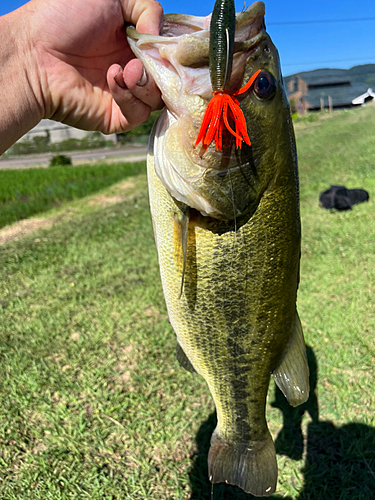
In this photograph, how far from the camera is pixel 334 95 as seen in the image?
52.2 meters

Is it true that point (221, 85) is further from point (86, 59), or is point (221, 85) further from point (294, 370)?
point (294, 370)

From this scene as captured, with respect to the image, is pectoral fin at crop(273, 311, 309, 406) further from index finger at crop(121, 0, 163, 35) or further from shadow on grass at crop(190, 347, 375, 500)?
index finger at crop(121, 0, 163, 35)

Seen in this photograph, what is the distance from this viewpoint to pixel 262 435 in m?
1.81

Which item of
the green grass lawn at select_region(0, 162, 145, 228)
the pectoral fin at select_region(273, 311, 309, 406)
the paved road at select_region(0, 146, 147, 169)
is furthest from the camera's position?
the paved road at select_region(0, 146, 147, 169)

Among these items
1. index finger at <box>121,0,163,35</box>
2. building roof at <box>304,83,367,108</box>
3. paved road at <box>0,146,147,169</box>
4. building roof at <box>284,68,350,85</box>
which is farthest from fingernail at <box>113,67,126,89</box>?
building roof at <box>304,83,367,108</box>

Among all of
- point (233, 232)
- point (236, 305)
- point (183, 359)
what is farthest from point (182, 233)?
point (183, 359)

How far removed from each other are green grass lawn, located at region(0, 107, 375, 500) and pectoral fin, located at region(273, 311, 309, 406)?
0.96 meters

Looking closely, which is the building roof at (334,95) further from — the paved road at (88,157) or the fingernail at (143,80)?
the fingernail at (143,80)

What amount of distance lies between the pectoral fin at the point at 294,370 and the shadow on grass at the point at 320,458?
123cm

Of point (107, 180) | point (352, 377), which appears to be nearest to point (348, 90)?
point (107, 180)

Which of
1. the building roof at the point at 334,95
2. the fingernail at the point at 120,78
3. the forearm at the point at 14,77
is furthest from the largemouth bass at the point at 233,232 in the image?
the building roof at the point at 334,95

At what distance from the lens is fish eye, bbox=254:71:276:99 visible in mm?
1263

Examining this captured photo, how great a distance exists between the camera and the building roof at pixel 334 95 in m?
51.0

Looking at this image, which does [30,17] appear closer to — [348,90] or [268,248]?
[268,248]
